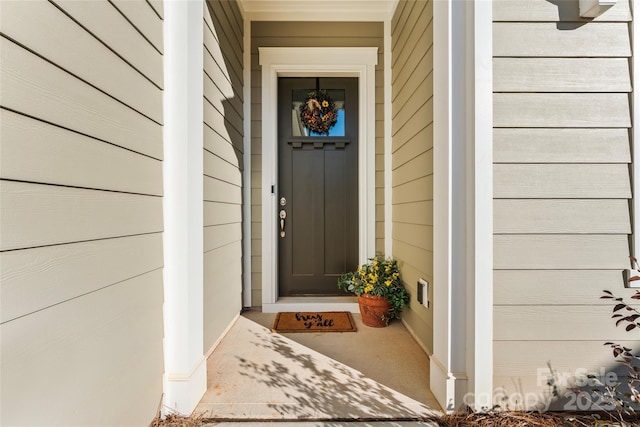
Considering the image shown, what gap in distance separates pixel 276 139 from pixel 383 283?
1.57 meters

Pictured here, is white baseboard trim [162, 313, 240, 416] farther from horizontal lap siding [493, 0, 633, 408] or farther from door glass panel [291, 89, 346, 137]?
door glass panel [291, 89, 346, 137]

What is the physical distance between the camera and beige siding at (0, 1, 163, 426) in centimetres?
72

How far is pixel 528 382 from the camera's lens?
1.40m

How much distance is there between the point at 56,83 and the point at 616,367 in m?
2.30

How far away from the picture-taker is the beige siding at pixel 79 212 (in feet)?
2.36

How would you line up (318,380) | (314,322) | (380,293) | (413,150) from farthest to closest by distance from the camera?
(314,322)
(380,293)
(413,150)
(318,380)

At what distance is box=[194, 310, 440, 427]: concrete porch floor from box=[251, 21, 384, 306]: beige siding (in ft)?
2.71

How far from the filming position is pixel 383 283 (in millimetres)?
2486

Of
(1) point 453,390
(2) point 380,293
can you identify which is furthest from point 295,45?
(1) point 453,390

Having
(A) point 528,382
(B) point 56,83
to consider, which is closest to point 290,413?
(A) point 528,382

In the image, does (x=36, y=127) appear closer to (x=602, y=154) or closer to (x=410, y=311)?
(x=602, y=154)

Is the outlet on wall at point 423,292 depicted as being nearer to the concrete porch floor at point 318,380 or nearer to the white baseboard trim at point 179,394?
the concrete porch floor at point 318,380

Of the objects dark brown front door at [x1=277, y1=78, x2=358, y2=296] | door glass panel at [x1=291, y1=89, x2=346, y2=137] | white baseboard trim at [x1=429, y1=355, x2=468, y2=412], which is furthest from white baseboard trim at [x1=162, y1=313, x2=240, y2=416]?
door glass panel at [x1=291, y1=89, x2=346, y2=137]

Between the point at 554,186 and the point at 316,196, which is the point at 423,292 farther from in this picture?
the point at 316,196
